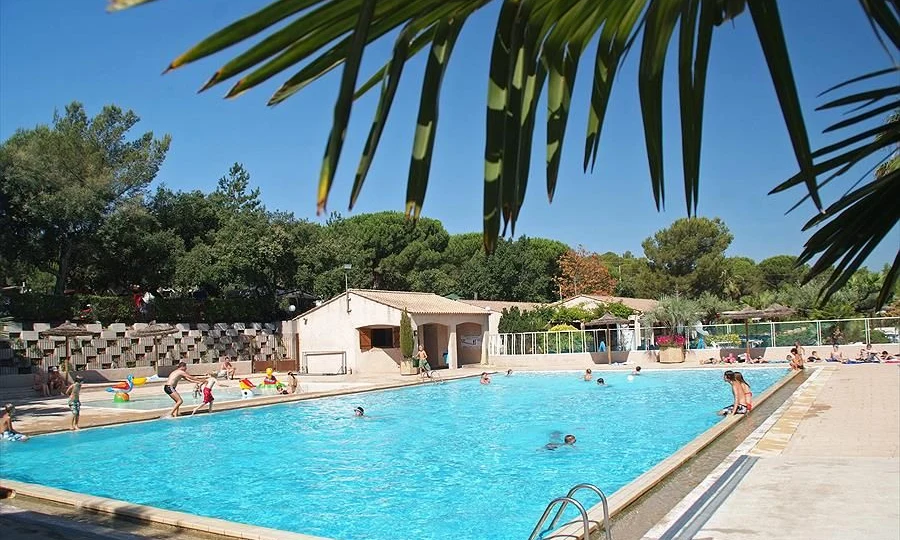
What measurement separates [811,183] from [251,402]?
20296mm

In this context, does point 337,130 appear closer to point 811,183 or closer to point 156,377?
point 811,183

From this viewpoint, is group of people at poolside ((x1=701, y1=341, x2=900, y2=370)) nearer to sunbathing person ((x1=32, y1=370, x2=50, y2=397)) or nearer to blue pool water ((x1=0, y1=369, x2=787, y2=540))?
blue pool water ((x1=0, y1=369, x2=787, y2=540))

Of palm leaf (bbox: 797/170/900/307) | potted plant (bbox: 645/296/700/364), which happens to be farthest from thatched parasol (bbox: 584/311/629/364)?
palm leaf (bbox: 797/170/900/307)

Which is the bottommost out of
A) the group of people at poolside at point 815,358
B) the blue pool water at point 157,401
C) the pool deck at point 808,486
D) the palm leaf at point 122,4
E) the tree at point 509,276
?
the blue pool water at point 157,401

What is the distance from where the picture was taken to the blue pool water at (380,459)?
33.4 ft

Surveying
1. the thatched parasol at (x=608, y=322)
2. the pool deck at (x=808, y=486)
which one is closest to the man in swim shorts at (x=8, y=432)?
the pool deck at (x=808, y=486)

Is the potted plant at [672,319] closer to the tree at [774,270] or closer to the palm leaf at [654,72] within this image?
the palm leaf at [654,72]

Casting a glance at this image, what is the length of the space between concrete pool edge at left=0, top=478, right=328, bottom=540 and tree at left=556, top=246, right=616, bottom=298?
47.2m

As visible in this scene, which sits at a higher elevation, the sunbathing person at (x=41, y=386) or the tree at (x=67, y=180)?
the tree at (x=67, y=180)

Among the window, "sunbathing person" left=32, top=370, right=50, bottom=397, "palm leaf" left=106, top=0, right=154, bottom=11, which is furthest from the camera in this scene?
the window

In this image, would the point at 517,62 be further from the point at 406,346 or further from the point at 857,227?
the point at 406,346

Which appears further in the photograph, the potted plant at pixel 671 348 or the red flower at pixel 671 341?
the red flower at pixel 671 341

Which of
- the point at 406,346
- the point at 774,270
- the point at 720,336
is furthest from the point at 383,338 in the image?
the point at 774,270

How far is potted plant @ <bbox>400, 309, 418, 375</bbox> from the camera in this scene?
1182 inches
